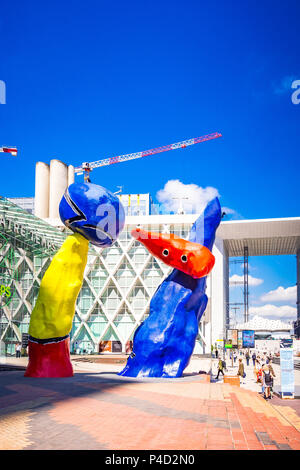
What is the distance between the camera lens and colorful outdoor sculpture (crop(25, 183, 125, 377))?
62.3 ft

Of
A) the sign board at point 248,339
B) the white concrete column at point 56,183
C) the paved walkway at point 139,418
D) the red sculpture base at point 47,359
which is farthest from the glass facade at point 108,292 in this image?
the paved walkway at point 139,418

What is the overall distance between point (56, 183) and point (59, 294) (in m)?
43.8

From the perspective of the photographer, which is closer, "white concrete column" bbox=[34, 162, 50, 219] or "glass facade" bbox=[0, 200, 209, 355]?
"glass facade" bbox=[0, 200, 209, 355]

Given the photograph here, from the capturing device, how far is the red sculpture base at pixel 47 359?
62.2 feet

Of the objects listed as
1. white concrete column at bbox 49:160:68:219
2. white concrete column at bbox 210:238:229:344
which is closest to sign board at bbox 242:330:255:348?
white concrete column at bbox 210:238:229:344

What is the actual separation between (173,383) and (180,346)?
1.90 metres

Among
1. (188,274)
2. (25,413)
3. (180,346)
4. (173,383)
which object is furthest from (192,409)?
(188,274)

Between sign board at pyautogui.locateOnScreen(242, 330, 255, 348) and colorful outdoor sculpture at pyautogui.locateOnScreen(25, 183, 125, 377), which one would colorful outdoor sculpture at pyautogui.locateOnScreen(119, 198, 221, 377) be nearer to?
colorful outdoor sculpture at pyautogui.locateOnScreen(25, 183, 125, 377)

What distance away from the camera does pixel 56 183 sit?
201ft

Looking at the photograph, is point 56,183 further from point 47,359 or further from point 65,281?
point 47,359

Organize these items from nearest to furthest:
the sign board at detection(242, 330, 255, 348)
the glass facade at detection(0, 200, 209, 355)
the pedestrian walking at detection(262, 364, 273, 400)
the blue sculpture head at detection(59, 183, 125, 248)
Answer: the pedestrian walking at detection(262, 364, 273, 400), the blue sculpture head at detection(59, 183, 125, 248), the glass facade at detection(0, 200, 209, 355), the sign board at detection(242, 330, 255, 348)

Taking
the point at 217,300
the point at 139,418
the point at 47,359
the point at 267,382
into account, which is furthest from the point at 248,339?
the point at 139,418
